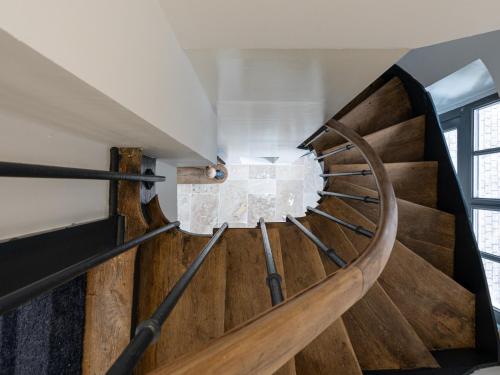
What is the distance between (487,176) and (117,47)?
2921mm

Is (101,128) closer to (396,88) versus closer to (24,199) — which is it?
(24,199)

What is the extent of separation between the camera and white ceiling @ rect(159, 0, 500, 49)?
2.12 ft

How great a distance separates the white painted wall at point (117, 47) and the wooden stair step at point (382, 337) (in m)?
1.11

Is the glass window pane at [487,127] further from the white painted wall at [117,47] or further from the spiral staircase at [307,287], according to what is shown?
the white painted wall at [117,47]

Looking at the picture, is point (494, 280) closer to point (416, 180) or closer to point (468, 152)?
point (468, 152)

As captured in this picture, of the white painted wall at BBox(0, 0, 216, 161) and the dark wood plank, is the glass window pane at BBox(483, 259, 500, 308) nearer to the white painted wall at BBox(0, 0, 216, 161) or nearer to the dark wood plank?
the dark wood plank

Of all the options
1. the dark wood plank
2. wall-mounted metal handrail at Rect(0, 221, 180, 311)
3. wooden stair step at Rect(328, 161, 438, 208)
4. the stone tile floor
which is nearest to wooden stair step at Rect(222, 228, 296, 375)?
wall-mounted metal handrail at Rect(0, 221, 180, 311)

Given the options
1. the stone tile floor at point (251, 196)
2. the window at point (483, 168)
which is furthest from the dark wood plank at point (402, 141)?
the stone tile floor at point (251, 196)

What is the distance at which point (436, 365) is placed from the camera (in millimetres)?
1208

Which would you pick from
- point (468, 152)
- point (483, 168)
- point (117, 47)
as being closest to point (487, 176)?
point (483, 168)

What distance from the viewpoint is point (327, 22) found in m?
0.70

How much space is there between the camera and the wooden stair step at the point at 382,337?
120 centimetres

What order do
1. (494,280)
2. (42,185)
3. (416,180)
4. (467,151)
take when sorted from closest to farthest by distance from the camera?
(42,185)
(416,180)
(494,280)
(467,151)

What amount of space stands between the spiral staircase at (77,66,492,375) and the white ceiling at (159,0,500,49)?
1.91 ft
